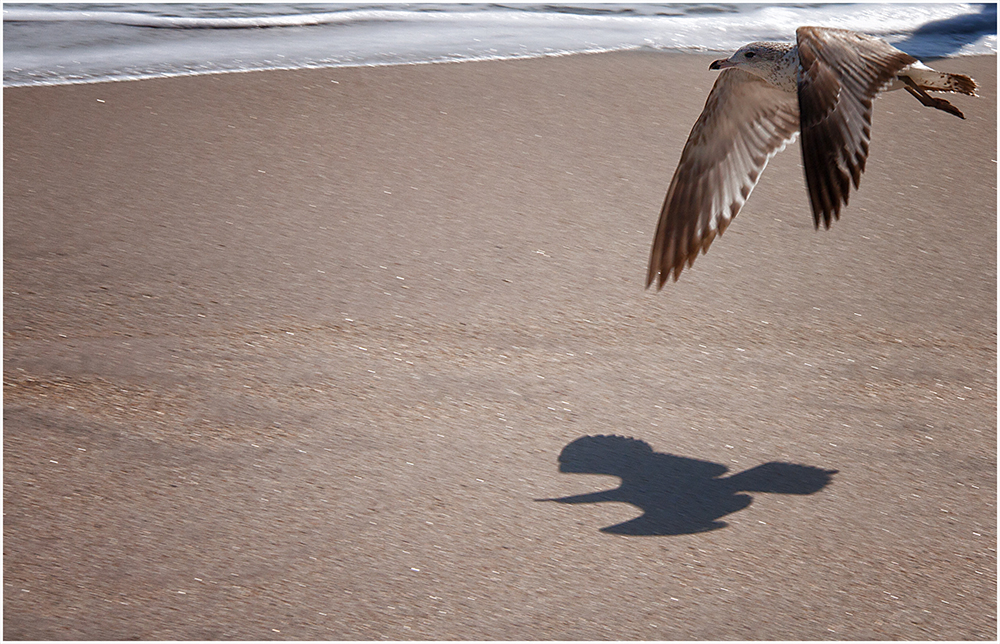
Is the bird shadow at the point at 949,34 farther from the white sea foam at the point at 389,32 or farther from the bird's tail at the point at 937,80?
the bird's tail at the point at 937,80

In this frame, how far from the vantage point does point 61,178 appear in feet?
11.1

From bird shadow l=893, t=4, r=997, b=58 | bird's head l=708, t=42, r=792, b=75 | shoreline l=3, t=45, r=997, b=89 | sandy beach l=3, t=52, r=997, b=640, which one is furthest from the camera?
bird shadow l=893, t=4, r=997, b=58

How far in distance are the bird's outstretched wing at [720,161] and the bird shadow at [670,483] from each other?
0.47 metres

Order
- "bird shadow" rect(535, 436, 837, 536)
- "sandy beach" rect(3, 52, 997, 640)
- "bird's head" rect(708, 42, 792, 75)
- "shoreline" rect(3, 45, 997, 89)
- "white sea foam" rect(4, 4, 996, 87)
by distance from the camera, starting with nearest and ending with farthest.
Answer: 1. "sandy beach" rect(3, 52, 997, 640)
2. "bird shadow" rect(535, 436, 837, 536)
3. "bird's head" rect(708, 42, 792, 75)
4. "shoreline" rect(3, 45, 997, 89)
5. "white sea foam" rect(4, 4, 996, 87)

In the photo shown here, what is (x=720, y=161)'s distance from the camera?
8.77ft

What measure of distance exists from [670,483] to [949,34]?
→ 166 inches

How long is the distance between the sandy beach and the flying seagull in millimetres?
352

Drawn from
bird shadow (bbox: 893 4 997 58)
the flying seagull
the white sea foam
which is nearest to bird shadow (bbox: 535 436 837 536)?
the flying seagull

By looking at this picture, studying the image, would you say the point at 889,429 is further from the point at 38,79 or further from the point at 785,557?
the point at 38,79

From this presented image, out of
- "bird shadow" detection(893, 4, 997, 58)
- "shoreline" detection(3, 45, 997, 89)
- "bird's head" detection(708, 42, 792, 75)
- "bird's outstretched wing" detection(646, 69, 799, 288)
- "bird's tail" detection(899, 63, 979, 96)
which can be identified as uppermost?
"bird shadow" detection(893, 4, 997, 58)

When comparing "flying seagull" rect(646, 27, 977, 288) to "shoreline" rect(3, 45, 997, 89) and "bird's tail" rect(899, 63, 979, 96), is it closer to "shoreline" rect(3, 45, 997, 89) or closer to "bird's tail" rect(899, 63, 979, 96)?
"bird's tail" rect(899, 63, 979, 96)

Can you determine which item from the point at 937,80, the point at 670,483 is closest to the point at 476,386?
the point at 670,483

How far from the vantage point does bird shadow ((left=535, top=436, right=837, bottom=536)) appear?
2.15 m

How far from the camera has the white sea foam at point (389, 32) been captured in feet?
15.4
